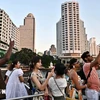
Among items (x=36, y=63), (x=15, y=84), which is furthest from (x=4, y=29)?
(x=36, y=63)

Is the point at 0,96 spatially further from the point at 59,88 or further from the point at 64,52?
the point at 64,52

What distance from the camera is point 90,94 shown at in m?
3.56

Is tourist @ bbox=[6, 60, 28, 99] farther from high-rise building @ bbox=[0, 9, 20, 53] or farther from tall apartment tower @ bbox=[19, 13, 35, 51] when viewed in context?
tall apartment tower @ bbox=[19, 13, 35, 51]

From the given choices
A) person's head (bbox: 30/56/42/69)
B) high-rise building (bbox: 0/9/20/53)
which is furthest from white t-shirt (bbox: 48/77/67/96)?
high-rise building (bbox: 0/9/20/53)

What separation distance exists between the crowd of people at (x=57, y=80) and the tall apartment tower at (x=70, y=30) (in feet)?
321

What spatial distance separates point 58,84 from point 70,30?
333ft

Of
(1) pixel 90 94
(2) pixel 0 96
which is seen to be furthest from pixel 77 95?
(2) pixel 0 96

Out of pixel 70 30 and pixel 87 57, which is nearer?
pixel 87 57

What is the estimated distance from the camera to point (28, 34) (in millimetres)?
141750

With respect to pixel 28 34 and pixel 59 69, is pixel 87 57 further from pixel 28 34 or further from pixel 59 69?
pixel 28 34

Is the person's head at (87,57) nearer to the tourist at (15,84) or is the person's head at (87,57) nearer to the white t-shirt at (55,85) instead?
the white t-shirt at (55,85)

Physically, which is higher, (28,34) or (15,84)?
(28,34)

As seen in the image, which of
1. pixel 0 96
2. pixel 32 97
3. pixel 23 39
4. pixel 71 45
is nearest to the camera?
pixel 32 97

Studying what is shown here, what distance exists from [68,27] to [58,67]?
333 ft
